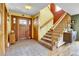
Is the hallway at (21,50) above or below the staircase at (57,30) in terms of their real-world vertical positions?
below

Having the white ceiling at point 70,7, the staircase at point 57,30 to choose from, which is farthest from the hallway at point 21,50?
the white ceiling at point 70,7

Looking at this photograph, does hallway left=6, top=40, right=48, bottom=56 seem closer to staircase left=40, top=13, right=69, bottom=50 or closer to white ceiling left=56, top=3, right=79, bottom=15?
staircase left=40, top=13, right=69, bottom=50

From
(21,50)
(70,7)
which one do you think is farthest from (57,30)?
(21,50)

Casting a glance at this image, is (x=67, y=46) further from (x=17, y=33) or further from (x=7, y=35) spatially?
(x=7, y=35)

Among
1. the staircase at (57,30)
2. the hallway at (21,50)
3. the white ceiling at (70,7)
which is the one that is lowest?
the hallway at (21,50)

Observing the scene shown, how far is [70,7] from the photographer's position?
1.76m

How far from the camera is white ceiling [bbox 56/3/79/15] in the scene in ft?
5.46

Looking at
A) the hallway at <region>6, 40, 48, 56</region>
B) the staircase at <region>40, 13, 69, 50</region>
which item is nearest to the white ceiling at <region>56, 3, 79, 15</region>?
the staircase at <region>40, 13, 69, 50</region>

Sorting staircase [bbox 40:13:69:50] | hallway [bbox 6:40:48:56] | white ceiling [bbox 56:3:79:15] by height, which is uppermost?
white ceiling [bbox 56:3:79:15]

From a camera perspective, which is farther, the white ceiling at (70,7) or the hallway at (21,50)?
the hallway at (21,50)

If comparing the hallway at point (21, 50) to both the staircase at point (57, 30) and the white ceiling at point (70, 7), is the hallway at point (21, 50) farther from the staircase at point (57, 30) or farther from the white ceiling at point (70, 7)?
the white ceiling at point (70, 7)

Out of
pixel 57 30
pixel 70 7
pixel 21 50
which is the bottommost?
pixel 21 50

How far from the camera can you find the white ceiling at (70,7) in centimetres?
166

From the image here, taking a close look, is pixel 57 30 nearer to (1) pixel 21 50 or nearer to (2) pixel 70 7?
(2) pixel 70 7
